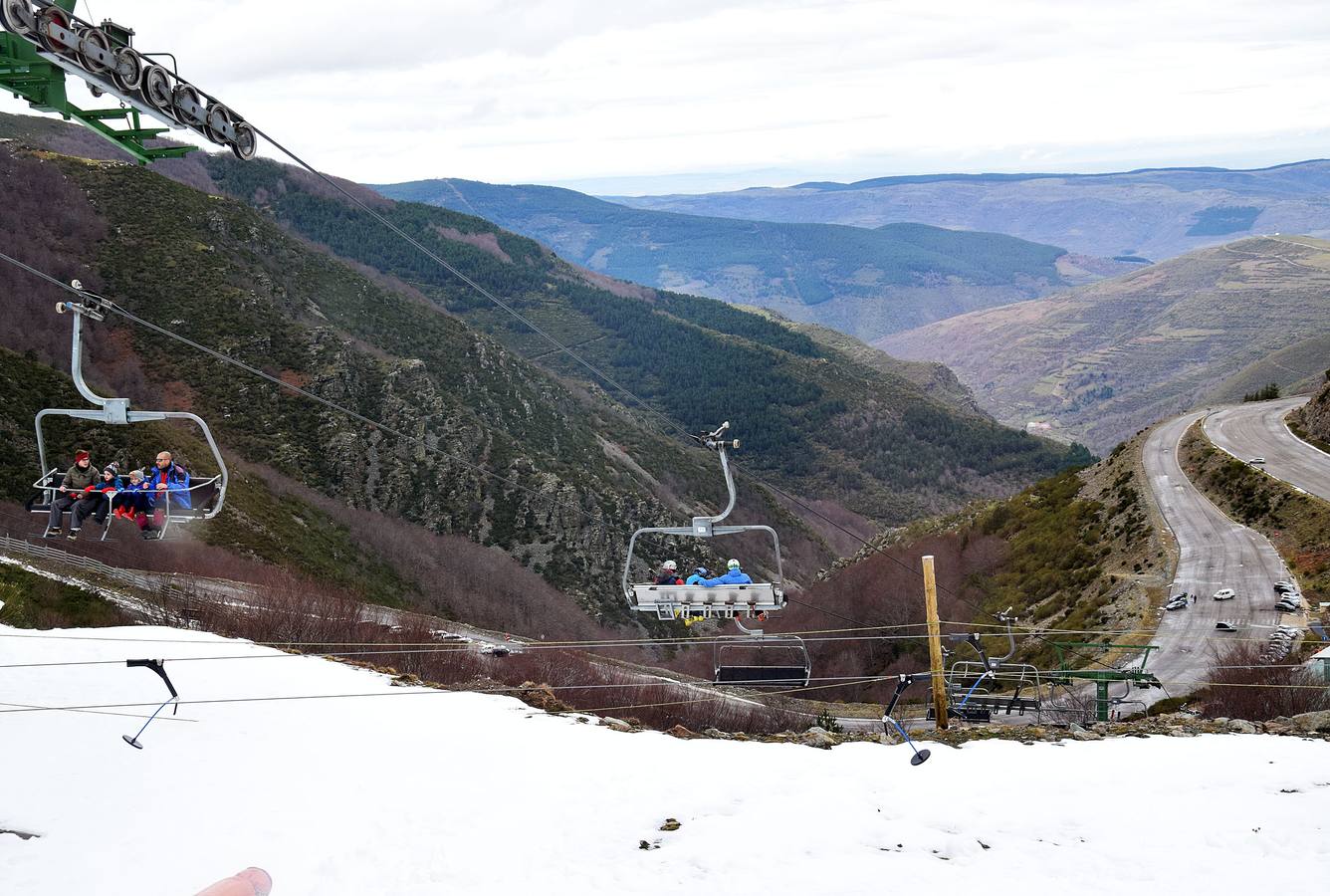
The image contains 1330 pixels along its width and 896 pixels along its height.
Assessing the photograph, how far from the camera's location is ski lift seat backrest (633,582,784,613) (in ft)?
92.0

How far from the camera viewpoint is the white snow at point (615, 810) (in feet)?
60.7

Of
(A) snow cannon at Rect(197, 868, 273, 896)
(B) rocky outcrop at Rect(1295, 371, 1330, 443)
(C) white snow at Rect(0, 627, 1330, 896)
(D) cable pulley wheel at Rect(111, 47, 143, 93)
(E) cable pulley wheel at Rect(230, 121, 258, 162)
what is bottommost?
(B) rocky outcrop at Rect(1295, 371, 1330, 443)

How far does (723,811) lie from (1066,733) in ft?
33.3

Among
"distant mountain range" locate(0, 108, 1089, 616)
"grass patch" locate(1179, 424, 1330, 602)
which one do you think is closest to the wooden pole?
"grass patch" locate(1179, 424, 1330, 602)

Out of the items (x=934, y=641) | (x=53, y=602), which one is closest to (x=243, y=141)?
(x=934, y=641)

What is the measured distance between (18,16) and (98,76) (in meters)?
1.36

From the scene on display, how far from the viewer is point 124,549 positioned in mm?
75812

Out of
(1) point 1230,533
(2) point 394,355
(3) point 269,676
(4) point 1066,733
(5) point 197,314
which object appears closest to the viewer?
(4) point 1066,733

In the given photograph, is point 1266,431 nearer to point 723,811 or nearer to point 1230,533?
point 1230,533

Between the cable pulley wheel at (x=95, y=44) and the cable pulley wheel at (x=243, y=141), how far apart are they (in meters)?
2.41

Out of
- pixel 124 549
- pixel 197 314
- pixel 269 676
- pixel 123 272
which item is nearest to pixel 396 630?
pixel 124 549

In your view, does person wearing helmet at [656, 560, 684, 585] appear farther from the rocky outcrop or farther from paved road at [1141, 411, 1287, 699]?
the rocky outcrop

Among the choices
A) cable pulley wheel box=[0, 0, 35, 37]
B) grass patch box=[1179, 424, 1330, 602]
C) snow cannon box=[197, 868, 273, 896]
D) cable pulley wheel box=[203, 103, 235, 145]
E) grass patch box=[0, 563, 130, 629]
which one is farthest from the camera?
grass patch box=[1179, 424, 1330, 602]

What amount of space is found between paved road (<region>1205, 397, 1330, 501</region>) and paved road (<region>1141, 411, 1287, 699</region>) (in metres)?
5.48
